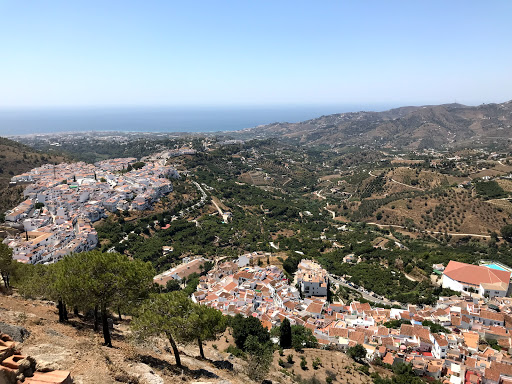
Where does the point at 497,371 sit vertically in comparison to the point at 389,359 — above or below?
above

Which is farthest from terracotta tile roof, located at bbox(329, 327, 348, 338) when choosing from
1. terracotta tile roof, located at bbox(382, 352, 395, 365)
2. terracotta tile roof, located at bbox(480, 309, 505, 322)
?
terracotta tile roof, located at bbox(480, 309, 505, 322)

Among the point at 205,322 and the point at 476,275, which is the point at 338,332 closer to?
the point at 205,322

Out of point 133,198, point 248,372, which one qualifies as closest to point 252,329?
point 248,372

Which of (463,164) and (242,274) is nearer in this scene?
(242,274)

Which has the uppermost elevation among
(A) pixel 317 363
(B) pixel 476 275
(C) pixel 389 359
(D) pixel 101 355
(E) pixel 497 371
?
(D) pixel 101 355

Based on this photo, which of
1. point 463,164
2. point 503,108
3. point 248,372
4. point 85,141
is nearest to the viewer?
point 248,372

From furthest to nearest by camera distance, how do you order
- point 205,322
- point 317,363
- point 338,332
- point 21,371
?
point 338,332, point 317,363, point 205,322, point 21,371

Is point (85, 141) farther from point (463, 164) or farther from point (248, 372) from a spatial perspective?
point (248, 372)

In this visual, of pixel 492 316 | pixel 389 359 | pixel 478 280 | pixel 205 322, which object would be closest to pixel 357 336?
pixel 389 359
